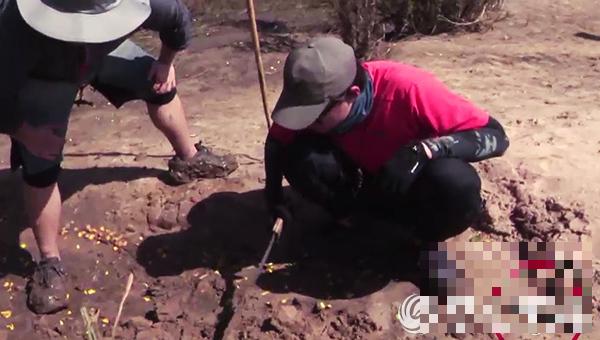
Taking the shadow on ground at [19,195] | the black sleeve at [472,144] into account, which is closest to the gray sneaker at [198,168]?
the shadow on ground at [19,195]

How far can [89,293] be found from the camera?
12.8 ft

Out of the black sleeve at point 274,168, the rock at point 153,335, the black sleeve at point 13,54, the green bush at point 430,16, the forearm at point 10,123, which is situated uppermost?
the black sleeve at point 13,54

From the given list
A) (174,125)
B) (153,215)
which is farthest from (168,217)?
(174,125)

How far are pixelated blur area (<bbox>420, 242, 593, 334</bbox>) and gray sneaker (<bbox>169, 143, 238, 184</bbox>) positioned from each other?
1.34m

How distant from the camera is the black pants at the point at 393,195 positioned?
3.34m

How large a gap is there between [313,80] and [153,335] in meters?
1.10

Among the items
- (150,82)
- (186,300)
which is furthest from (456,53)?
(186,300)

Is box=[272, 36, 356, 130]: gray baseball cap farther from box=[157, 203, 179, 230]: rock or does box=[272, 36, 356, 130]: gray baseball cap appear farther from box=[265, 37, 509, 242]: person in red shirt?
box=[157, 203, 179, 230]: rock

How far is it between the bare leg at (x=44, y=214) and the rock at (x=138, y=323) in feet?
1.35

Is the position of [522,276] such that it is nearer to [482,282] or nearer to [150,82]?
[482,282]

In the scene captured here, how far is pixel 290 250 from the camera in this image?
390 centimetres

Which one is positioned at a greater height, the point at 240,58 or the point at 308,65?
the point at 308,65

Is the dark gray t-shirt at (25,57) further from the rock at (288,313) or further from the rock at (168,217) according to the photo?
the rock at (288,313)

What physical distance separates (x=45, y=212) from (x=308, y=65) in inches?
47.0
